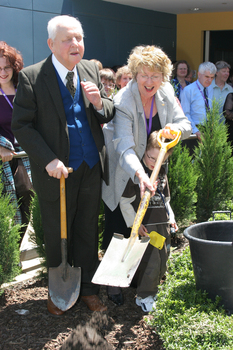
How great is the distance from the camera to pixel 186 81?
7438 mm

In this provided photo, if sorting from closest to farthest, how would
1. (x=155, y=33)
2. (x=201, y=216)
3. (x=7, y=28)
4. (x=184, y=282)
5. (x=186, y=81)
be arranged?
(x=184, y=282), (x=201, y=216), (x=186, y=81), (x=7, y=28), (x=155, y=33)

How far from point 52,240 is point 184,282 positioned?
42.6 inches

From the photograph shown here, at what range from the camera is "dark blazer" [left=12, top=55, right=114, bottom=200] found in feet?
8.63

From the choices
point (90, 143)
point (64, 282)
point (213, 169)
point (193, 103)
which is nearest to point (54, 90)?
point (90, 143)

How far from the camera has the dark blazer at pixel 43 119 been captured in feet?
8.63

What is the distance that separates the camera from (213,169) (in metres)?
4.65

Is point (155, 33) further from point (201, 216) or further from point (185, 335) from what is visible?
point (185, 335)

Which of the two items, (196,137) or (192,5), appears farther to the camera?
(192,5)

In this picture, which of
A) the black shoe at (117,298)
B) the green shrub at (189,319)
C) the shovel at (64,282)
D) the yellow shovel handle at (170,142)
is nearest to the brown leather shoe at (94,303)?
the black shoe at (117,298)

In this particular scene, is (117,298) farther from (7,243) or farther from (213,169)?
(213,169)

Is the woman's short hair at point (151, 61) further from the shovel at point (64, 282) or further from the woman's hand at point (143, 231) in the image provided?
the shovel at point (64, 282)

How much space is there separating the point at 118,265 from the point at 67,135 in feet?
3.24

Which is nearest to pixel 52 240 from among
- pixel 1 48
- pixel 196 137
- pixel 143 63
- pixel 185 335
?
pixel 185 335

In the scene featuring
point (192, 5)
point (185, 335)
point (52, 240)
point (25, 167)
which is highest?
point (192, 5)
